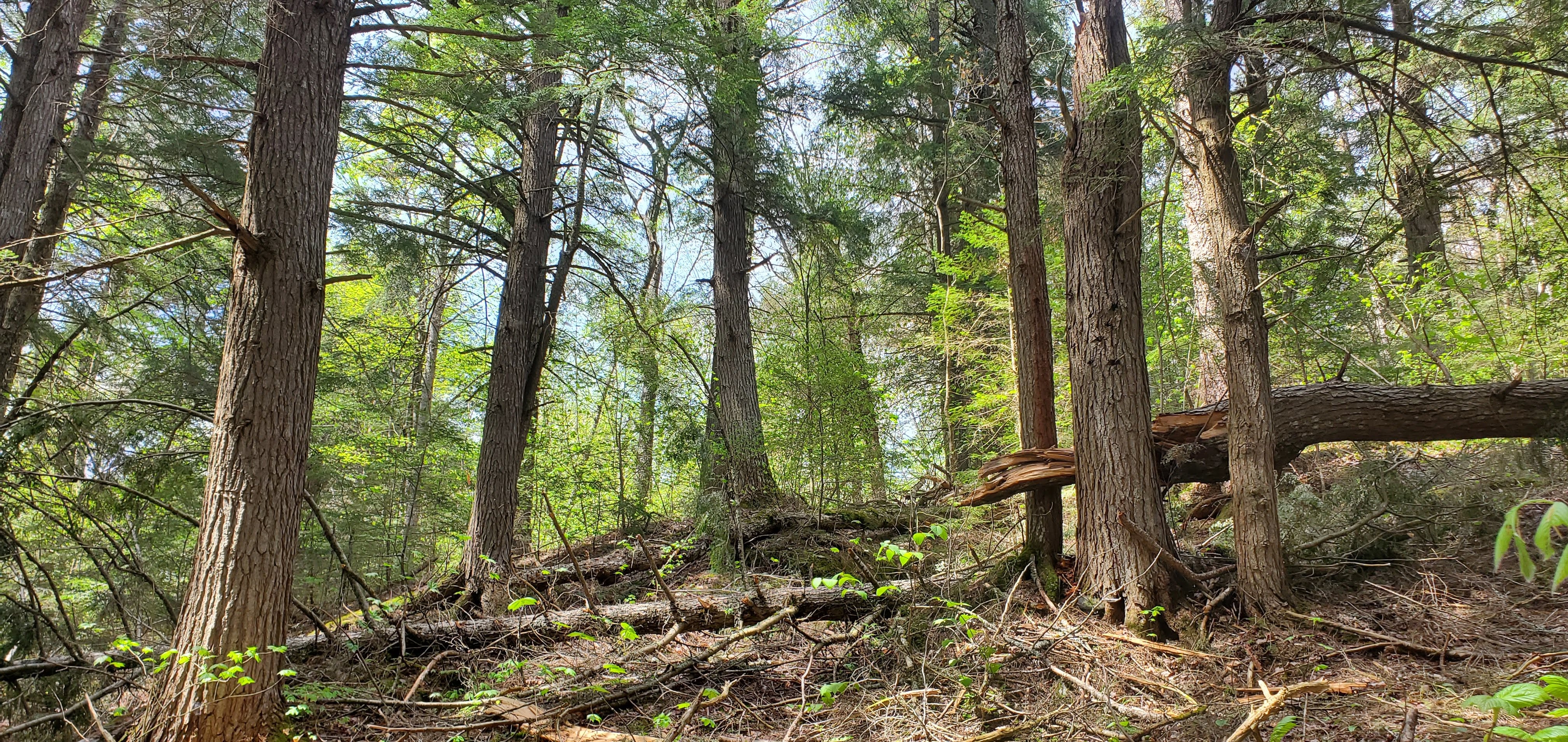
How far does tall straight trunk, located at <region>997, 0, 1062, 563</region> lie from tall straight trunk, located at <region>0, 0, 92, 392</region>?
25.2 ft

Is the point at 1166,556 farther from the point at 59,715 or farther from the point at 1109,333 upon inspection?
the point at 59,715

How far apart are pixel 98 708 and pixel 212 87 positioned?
5482mm

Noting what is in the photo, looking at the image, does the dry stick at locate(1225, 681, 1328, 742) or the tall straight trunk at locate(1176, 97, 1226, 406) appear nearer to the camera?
the dry stick at locate(1225, 681, 1328, 742)

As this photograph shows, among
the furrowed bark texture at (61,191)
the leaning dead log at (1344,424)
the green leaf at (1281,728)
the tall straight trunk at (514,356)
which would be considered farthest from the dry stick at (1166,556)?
the furrowed bark texture at (61,191)

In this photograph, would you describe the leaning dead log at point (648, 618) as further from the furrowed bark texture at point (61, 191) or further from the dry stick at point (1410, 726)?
the furrowed bark texture at point (61, 191)

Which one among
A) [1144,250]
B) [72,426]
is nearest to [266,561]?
[72,426]

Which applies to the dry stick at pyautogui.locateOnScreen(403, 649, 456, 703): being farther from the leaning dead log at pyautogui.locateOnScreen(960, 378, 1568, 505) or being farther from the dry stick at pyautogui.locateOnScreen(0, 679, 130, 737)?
the leaning dead log at pyautogui.locateOnScreen(960, 378, 1568, 505)

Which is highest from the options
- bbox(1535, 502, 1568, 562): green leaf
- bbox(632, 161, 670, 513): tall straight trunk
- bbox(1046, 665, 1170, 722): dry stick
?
bbox(632, 161, 670, 513): tall straight trunk

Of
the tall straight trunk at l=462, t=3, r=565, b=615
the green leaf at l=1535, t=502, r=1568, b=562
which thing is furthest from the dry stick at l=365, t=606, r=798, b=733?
the green leaf at l=1535, t=502, r=1568, b=562

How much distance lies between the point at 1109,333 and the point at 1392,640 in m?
2.31

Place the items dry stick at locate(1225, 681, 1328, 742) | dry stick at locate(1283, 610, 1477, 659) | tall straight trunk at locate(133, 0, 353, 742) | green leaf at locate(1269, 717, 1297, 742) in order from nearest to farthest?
green leaf at locate(1269, 717, 1297, 742) → dry stick at locate(1225, 681, 1328, 742) → tall straight trunk at locate(133, 0, 353, 742) → dry stick at locate(1283, 610, 1477, 659)

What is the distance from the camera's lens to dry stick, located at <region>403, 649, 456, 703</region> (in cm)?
410

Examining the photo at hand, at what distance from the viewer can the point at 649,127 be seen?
7281 millimetres

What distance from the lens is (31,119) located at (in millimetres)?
6109
